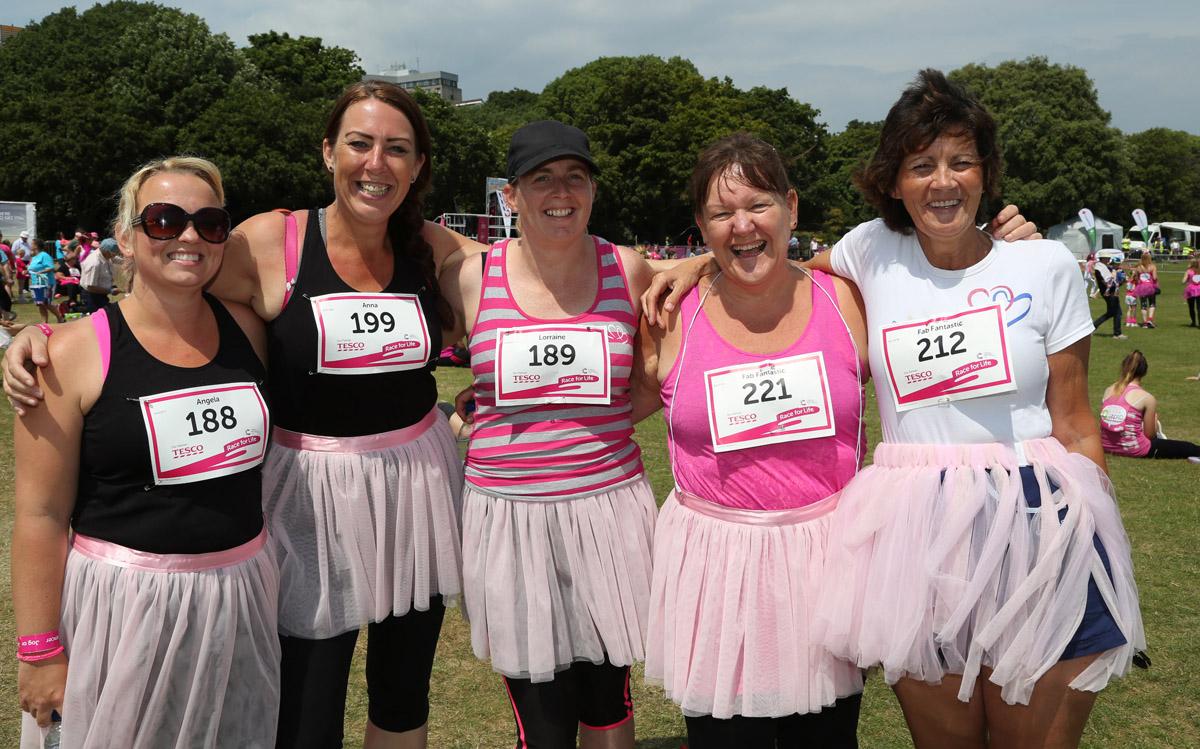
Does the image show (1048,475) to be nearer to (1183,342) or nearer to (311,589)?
(311,589)

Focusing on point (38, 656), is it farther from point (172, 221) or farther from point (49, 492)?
point (172, 221)

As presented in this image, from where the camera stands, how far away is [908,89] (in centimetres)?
233

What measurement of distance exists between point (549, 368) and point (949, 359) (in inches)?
42.2

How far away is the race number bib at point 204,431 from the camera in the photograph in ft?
6.97

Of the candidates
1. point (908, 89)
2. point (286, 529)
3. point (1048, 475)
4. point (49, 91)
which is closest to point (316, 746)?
point (286, 529)

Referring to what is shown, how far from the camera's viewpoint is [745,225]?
2.40 m

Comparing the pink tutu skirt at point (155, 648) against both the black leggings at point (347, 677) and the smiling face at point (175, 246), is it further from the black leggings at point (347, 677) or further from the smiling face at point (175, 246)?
the smiling face at point (175, 246)

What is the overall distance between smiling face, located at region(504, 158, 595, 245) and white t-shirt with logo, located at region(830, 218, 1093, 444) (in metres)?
0.94

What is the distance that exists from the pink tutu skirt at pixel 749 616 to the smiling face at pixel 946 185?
0.78 m

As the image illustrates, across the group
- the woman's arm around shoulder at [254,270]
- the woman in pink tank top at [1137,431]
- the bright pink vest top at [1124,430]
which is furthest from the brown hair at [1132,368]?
the woman's arm around shoulder at [254,270]

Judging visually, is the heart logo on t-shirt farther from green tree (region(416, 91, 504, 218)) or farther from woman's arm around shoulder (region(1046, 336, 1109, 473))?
green tree (region(416, 91, 504, 218))

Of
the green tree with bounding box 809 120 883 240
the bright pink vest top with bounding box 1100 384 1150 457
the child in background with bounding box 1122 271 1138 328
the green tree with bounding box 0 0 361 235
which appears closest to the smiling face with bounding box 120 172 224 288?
the bright pink vest top with bounding box 1100 384 1150 457

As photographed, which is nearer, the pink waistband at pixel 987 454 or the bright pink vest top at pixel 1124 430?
the pink waistband at pixel 987 454

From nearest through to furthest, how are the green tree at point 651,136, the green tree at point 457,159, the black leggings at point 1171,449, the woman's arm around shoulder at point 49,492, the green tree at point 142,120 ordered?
the woman's arm around shoulder at point 49,492 < the black leggings at point 1171,449 < the green tree at point 142,120 < the green tree at point 457,159 < the green tree at point 651,136
